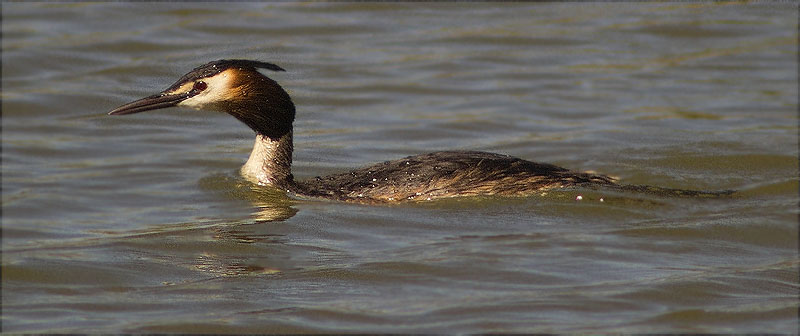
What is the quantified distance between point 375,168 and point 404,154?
1791mm

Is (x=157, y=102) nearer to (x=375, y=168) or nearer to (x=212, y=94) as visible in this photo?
(x=212, y=94)

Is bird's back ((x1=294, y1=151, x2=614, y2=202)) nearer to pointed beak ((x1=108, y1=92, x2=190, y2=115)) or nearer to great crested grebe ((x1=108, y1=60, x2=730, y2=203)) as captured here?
great crested grebe ((x1=108, y1=60, x2=730, y2=203))

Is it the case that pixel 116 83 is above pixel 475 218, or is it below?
above

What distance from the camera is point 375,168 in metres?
10.1

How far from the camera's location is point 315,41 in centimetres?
1530

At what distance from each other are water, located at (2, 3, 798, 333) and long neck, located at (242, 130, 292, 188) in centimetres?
13

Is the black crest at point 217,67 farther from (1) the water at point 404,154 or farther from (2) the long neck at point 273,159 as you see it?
(1) the water at point 404,154

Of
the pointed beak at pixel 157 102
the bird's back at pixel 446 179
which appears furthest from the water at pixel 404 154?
the pointed beak at pixel 157 102

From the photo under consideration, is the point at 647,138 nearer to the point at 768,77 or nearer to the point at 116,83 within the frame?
the point at 768,77

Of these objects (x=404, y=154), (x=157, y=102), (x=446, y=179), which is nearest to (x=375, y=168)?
(x=446, y=179)

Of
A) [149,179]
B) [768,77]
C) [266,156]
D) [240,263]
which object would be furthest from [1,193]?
[768,77]

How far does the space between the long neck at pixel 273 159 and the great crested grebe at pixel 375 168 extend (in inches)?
3.8

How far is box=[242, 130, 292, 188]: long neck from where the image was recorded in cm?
1036

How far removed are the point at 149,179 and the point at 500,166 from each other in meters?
2.92
